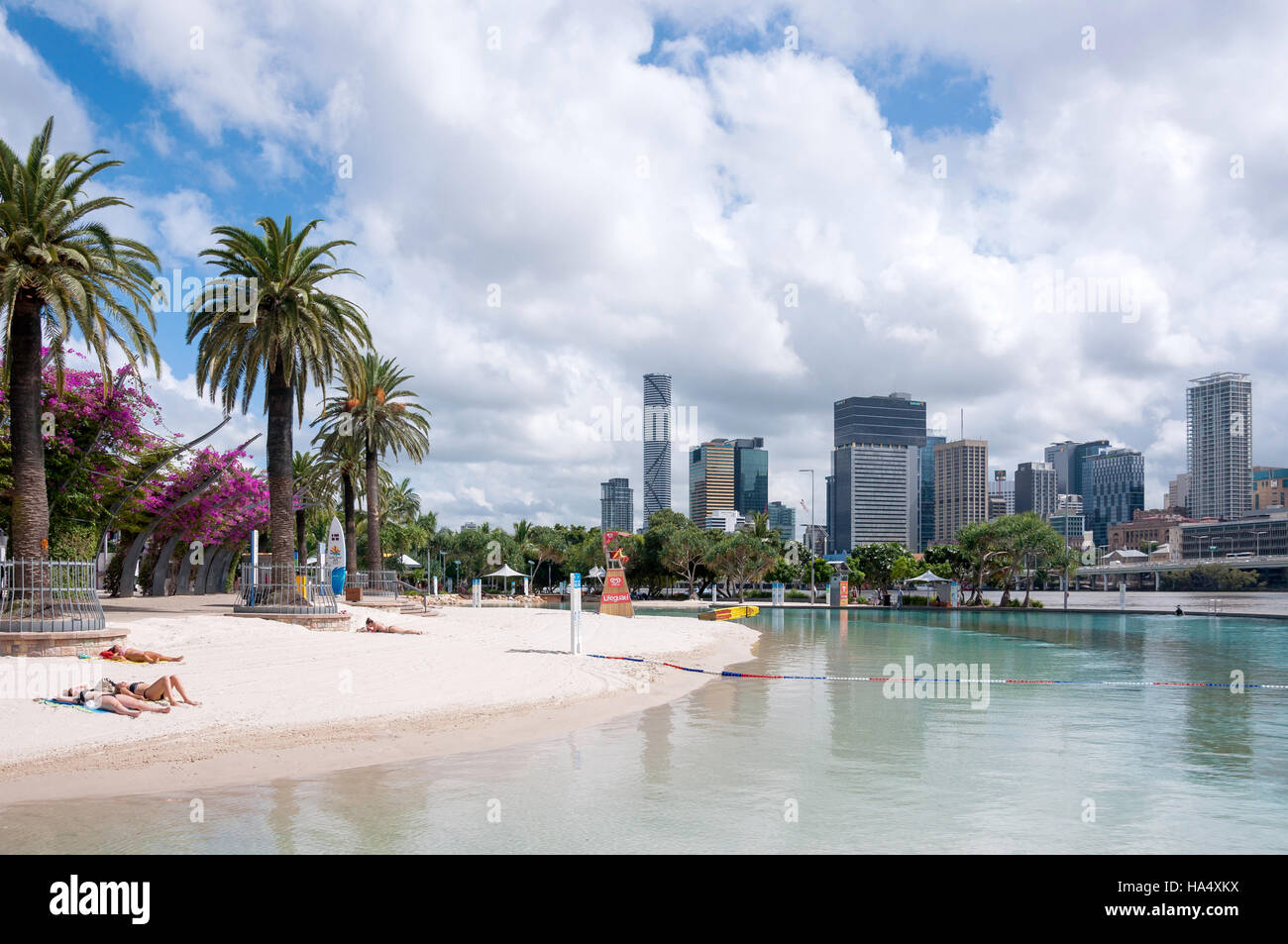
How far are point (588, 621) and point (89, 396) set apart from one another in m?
23.0

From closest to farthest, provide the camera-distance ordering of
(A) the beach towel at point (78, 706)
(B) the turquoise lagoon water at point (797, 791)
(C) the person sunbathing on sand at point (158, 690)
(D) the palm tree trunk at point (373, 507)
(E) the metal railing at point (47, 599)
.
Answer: (B) the turquoise lagoon water at point (797, 791) → (A) the beach towel at point (78, 706) → (C) the person sunbathing on sand at point (158, 690) → (E) the metal railing at point (47, 599) → (D) the palm tree trunk at point (373, 507)

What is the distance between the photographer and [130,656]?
671 inches

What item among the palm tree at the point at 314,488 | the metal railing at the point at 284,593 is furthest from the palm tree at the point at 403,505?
the metal railing at the point at 284,593

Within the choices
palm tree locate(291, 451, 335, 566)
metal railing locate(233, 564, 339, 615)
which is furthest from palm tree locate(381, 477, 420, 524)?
metal railing locate(233, 564, 339, 615)

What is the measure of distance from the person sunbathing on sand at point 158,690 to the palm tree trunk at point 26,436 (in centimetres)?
622

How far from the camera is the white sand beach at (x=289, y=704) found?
11.9m

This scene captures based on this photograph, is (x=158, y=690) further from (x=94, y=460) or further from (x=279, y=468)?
(x=94, y=460)

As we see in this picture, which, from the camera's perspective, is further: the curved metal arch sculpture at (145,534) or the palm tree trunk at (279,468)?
the curved metal arch sculpture at (145,534)

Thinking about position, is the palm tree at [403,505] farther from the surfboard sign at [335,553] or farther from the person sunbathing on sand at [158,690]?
the person sunbathing on sand at [158,690]

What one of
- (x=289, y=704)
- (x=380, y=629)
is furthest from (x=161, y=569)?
(x=289, y=704)

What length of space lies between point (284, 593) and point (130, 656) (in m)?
12.0
